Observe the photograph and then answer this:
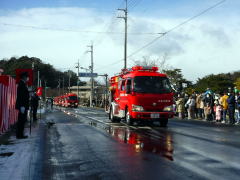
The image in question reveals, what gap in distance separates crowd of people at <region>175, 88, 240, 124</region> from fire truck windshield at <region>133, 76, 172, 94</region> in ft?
15.3

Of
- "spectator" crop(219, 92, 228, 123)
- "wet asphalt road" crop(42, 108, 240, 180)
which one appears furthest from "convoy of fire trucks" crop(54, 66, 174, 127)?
"wet asphalt road" crop(42, 108, 240, 180)

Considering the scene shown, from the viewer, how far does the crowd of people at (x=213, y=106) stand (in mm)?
20688

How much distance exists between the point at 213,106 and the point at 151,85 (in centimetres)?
753

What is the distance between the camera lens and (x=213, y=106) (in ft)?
78.1

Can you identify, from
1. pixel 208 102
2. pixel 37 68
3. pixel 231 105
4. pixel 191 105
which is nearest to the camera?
pixel 231 105

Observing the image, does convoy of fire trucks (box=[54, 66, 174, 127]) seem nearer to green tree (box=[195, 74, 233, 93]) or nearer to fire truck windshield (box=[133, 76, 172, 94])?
fire truck windshield (box=[133, 76, 172, 94])

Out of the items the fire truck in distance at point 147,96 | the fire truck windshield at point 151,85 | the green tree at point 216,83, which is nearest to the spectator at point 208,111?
the fire truck in distance at point 147,96

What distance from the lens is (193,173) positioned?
22.1 feet

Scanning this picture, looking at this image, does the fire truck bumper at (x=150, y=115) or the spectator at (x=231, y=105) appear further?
the spectator at (x=231, y=105)

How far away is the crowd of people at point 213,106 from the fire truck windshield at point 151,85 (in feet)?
15.3

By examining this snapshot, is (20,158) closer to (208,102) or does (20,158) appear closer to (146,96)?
(146,96)

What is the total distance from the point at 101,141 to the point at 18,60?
359 feet

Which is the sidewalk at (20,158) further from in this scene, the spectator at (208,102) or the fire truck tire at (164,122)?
the spectator at (208,102)

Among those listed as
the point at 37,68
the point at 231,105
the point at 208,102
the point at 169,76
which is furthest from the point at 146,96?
the point at 37,68
